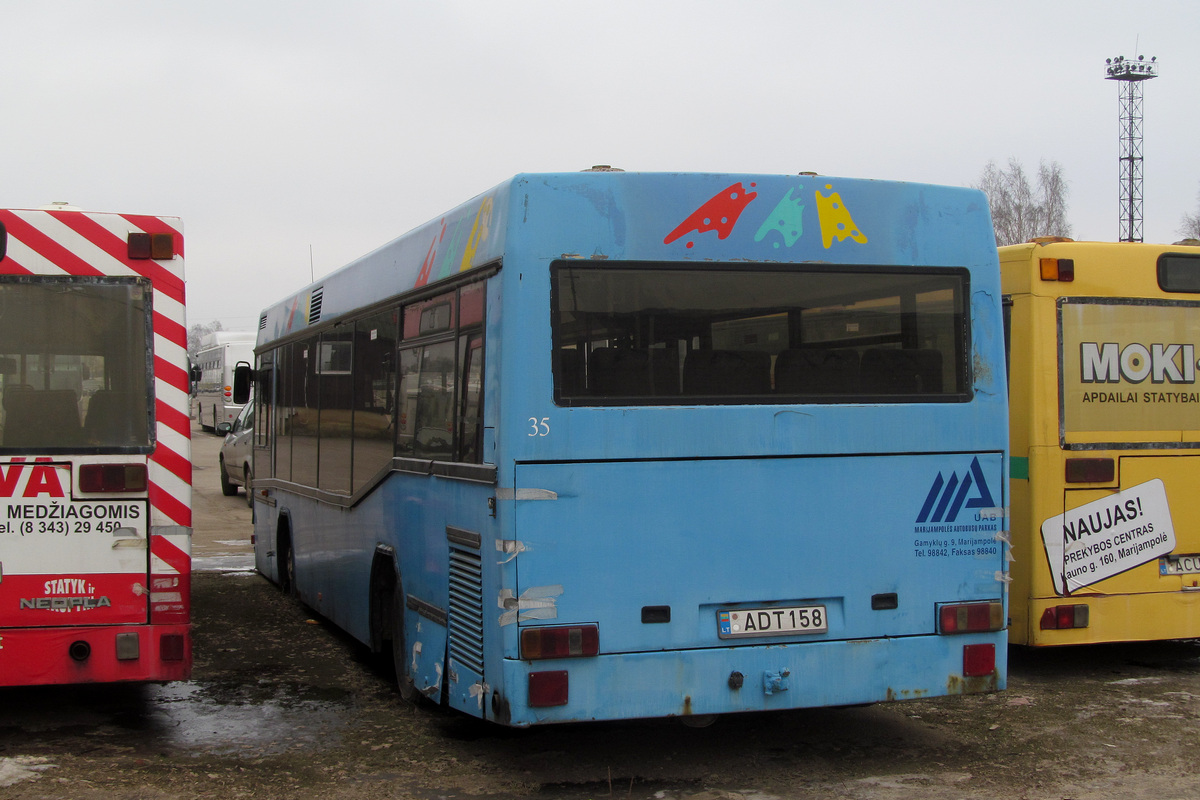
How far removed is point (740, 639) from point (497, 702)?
111 cm

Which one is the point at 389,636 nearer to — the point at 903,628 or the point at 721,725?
the point at 721,725

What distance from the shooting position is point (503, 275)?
5430mm

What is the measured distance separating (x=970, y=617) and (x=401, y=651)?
3.16 m

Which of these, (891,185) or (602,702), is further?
(891,185)

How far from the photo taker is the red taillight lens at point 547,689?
5.31 meters

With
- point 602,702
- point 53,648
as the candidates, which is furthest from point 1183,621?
point 53,648

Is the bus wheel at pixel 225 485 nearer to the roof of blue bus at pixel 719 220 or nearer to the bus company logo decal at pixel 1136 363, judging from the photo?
the roof of blue bus at pixel 719 220

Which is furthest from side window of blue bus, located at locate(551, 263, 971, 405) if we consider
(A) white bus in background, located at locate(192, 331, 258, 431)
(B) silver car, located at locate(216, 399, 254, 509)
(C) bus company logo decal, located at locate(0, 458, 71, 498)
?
(A) white bus in background, located at locate(192, 331, 258, 431)

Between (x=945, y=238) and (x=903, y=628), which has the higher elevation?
(x=945, y=238)

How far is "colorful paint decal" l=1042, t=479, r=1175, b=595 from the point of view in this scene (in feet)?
25.4

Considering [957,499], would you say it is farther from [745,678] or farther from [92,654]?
[92,654]

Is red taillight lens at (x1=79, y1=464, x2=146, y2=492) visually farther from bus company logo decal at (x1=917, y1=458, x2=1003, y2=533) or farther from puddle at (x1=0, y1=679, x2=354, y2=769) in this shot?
bus company logo decal at (x1=917, y1=458, x2=1003, y2=533)

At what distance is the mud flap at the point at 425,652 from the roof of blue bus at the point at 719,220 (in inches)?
71.6

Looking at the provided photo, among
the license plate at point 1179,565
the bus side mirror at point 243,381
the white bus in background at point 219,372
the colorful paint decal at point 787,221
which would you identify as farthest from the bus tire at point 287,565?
the white bus in background at point 219,372
